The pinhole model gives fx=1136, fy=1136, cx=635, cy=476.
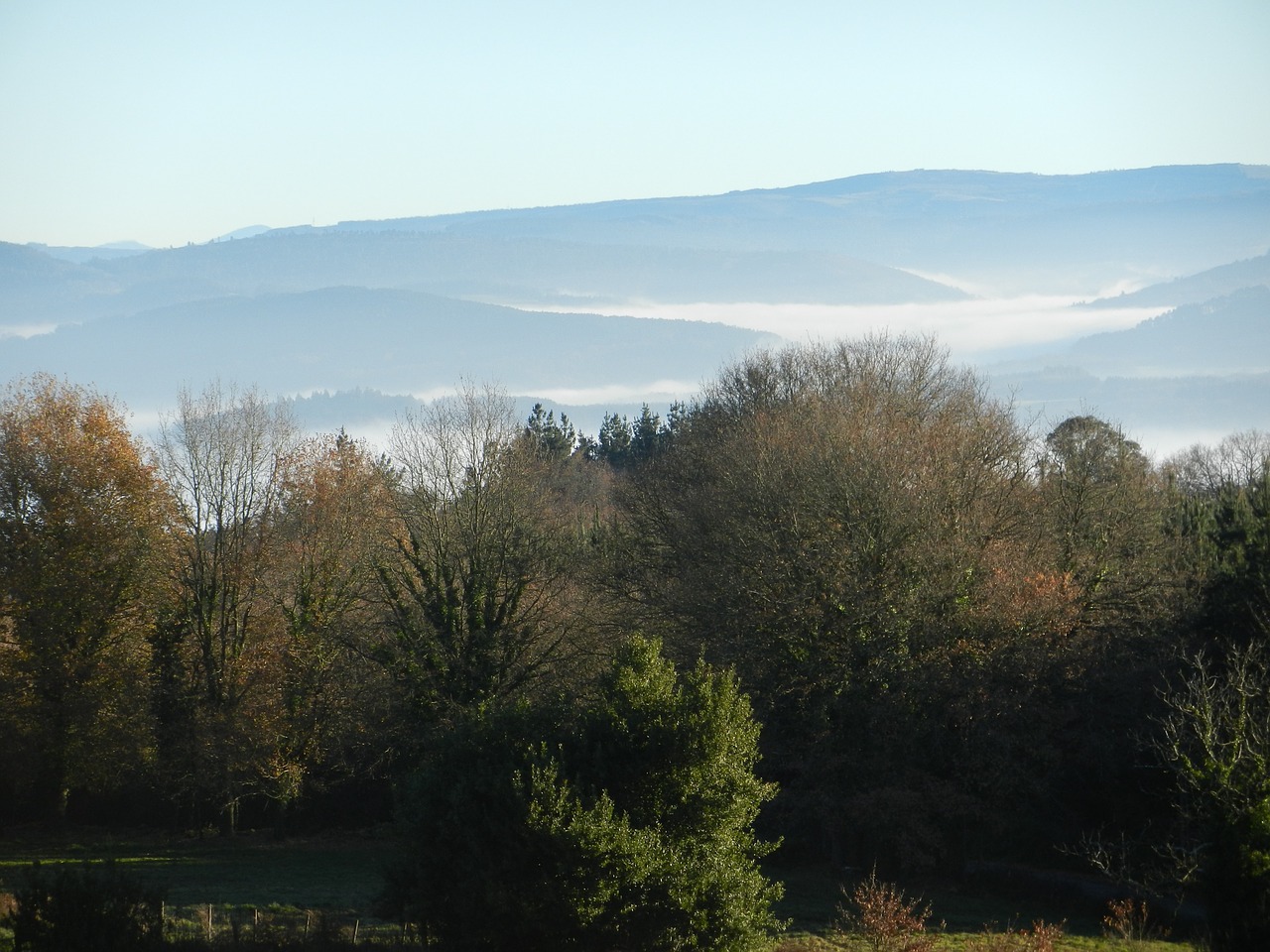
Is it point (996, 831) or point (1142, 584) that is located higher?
point (1142, 584)

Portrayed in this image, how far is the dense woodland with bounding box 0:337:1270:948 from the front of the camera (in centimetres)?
2512

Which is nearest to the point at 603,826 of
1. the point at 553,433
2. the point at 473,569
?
the point at 473,569

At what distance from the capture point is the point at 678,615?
94.5ft

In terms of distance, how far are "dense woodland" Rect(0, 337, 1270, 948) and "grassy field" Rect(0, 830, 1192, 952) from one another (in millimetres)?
1416

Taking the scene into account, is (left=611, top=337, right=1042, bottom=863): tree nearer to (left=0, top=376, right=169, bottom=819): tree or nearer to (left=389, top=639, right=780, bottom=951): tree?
(left=389, top=639, right=780, bottom=951): tree

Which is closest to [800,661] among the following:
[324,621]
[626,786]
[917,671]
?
[917,671]

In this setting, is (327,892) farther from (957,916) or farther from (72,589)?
(72,589)

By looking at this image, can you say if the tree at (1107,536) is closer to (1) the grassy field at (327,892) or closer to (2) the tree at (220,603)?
(1) the grassy field at (327,892)

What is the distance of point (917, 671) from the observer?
84.1ft

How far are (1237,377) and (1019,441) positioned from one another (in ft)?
506

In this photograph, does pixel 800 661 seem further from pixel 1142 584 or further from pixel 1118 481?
pixel 1118 481

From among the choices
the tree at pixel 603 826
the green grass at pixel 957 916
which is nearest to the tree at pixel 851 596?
the green grass at pixel 957 916

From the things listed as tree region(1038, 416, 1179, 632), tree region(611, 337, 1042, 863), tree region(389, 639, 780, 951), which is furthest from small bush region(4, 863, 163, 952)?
tree region(1038, 416, 1179, 632)

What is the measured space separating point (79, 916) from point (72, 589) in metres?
20.3
